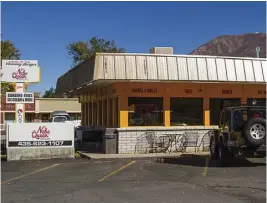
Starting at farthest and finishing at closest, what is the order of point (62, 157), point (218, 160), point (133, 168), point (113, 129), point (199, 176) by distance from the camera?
point (113, 129), point (62, 157), point (218, 160), point (133, 168), point (199, 176)

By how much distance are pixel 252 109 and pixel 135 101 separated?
21.3 ft

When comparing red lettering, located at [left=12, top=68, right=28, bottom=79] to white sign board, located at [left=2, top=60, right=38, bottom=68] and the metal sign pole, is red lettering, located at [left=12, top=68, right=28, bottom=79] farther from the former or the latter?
the metal sign pole

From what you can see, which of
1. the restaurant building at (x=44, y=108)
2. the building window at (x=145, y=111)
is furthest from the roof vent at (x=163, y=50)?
the restaurant building at (x=44, y=108)

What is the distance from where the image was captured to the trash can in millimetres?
19266

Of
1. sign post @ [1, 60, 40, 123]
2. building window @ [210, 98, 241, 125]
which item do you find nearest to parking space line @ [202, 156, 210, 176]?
building window @ [210, 98, 241, 125]

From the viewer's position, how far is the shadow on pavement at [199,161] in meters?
15.0

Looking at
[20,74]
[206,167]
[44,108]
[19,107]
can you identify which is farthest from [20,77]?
[44,108]

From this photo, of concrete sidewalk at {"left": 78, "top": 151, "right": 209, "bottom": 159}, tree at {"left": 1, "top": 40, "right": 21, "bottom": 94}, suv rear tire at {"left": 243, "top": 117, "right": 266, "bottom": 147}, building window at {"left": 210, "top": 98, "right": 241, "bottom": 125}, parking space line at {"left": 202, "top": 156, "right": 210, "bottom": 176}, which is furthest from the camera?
tree at {"left": 1, "top": 40, "right": 21, "bottom": 94}

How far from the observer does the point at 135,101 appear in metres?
19.9

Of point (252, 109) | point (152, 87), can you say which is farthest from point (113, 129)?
point (252, 109)

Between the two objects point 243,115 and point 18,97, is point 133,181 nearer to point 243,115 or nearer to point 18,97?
point 243,115

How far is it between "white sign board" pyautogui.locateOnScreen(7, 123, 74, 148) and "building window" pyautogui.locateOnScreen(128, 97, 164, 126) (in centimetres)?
300

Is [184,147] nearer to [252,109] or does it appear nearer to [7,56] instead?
[252,109]

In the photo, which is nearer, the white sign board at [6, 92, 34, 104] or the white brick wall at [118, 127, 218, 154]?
the white brick wall at [118, 127, 218, 154]
